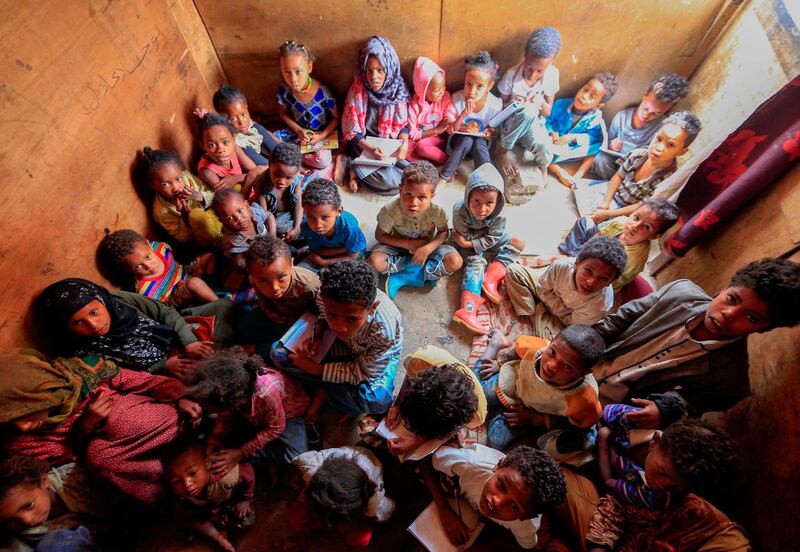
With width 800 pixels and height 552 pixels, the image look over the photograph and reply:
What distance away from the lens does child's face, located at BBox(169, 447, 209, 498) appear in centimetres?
179

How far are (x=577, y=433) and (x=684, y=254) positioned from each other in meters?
1.51

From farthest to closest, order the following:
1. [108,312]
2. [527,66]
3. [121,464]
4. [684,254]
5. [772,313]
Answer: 1. [527,66]
2. [684,254]
3. [108,312]
4. [121,464]
5. [772,313]

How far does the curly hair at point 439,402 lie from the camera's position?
164cm

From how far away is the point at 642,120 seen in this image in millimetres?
3238

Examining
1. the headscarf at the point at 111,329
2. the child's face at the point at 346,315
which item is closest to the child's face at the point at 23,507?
the headscarf at the point at 111,329

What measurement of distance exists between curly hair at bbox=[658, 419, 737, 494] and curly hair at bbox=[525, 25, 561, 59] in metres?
2.67

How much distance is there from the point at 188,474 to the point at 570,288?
2.33 metres

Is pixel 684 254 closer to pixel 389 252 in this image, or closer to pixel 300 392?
pixel 389 252

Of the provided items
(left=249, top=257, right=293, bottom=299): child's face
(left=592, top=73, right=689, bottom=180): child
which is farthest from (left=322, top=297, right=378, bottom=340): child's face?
(left=592, top=73, right=689, bottom=180): child

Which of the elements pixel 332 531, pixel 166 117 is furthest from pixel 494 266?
pixel 166 117

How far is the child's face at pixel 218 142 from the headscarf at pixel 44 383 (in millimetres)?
1606

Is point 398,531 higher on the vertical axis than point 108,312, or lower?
lower

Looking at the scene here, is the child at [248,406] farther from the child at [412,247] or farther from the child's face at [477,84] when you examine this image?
the child's face at [477,84]

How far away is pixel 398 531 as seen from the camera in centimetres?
205
